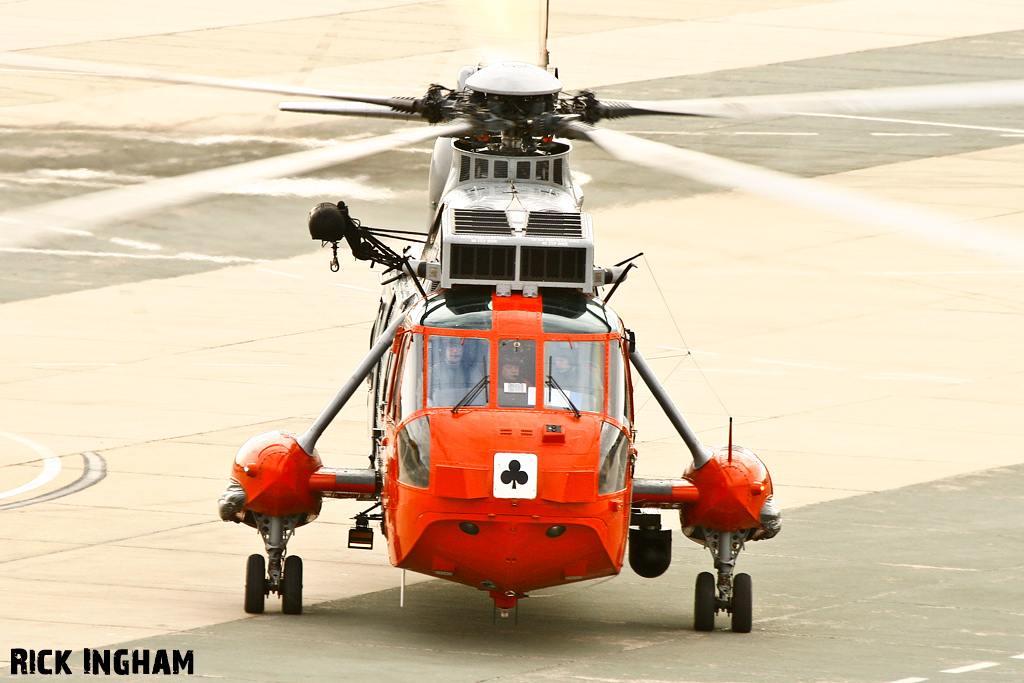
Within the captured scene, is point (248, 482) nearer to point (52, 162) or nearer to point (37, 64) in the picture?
point (37, 64)

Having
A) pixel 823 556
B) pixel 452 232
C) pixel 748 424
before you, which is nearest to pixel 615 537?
pixel 452 232

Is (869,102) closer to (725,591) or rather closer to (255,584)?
(725,591)

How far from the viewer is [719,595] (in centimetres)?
2017

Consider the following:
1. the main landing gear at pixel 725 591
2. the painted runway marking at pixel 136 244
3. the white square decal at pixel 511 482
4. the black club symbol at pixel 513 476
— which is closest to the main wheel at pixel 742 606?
the main landing gear at pixel 725 591

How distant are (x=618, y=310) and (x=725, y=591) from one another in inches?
731

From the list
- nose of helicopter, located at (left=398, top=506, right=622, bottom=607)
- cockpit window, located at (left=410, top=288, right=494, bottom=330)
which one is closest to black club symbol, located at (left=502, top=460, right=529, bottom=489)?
nose of helicopter, located at (left=398, top=506, right=622, bottom=607)

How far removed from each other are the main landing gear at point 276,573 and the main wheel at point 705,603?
4.33 m

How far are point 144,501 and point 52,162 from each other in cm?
2659

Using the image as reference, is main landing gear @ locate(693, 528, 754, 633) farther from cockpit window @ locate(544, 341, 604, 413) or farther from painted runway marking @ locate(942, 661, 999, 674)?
cockpit window @ locate(544, 341, 604, 413)

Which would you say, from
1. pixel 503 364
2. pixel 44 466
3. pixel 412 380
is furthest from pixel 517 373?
pixel 44 466

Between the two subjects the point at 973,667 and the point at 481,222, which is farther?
the point at 481,222

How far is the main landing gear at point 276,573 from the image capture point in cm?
2006

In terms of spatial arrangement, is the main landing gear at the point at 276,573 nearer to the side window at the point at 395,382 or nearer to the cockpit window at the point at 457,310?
the side window at the point at 395,382

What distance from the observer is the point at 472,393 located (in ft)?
59.4
